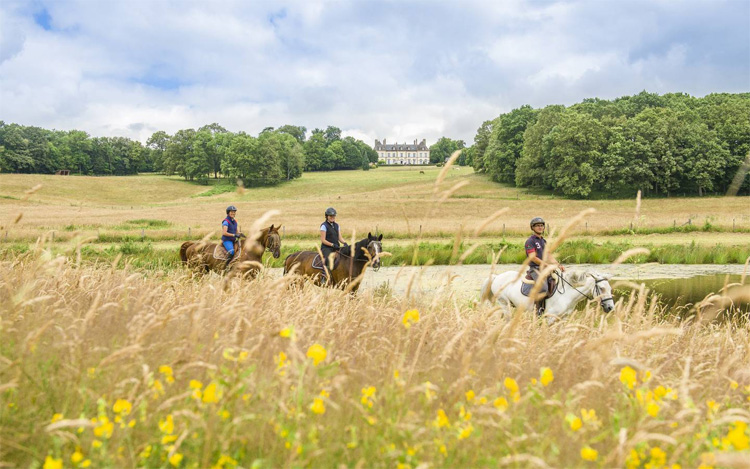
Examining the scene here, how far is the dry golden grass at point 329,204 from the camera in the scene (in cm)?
3806

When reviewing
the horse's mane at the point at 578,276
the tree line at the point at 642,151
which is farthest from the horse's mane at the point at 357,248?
the tree line at the point at 642,151

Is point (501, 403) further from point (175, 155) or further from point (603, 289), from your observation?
point (175, 155)

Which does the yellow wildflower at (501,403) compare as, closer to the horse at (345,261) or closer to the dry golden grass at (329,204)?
the horse at (345,261)

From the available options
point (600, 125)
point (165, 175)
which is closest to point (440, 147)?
point (165, 175)

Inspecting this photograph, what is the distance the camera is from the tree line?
61.5 meters

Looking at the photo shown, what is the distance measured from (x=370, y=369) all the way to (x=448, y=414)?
674mm

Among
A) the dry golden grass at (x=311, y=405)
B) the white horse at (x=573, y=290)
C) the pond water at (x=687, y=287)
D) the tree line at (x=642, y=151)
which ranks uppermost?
the tree line at (x=642, y=151)

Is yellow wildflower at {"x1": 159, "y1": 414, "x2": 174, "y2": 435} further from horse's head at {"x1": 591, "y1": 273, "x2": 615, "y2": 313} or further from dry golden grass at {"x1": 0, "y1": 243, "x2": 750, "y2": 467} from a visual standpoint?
horse's head at {"x1": 591, "y1": 273, "x2": 615, "y2": 313}

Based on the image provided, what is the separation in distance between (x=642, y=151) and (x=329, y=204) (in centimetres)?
3929

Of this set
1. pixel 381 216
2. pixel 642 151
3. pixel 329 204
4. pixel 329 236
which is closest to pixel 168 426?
pixel 329 236

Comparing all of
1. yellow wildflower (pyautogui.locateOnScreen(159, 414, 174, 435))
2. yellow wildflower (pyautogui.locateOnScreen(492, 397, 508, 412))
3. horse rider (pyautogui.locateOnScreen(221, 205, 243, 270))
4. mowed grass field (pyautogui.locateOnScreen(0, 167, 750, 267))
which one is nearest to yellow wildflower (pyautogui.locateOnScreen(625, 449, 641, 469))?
yellow wildflower (pyautogui.locateOnScreen(492, 397, 508, 412))

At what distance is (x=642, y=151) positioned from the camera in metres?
62.5

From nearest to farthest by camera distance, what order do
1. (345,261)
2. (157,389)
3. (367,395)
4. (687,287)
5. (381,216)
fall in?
(157,389) → (367,395) → (345,261) → (687,287) → (381,216)

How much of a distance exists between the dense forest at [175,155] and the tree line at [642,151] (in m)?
47.4
